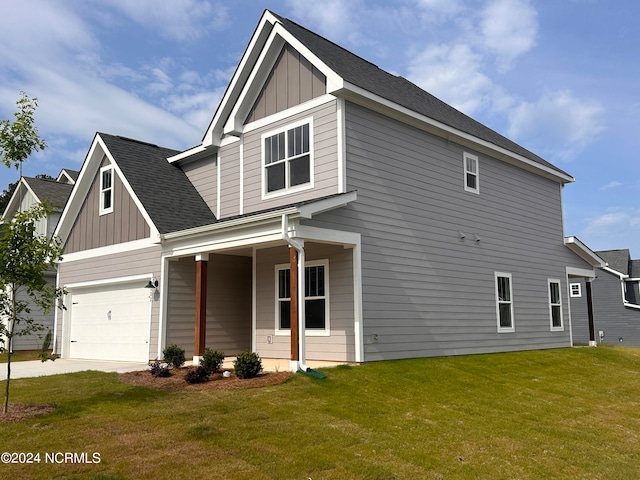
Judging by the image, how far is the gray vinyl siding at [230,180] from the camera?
1519 centimetres

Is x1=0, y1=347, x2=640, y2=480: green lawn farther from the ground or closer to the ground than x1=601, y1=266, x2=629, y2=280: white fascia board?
closer to the ground

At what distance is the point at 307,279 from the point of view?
42.7 ft

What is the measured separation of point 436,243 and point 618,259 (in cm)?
2638

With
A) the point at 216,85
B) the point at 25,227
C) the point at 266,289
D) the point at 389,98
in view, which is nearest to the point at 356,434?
the point at 25,227

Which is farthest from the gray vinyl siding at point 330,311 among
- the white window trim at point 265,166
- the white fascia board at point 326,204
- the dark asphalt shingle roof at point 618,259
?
the dark asphalt shingle roof at point 618,259

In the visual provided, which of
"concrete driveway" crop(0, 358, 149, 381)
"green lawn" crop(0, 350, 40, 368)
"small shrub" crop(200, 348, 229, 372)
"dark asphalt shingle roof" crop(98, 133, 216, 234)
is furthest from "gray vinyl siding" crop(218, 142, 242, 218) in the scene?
"green lawn" crop(0, 350, 40, 368)

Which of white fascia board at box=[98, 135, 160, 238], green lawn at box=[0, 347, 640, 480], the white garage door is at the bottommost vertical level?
green lawn at box=[0, 347, 640, 480]

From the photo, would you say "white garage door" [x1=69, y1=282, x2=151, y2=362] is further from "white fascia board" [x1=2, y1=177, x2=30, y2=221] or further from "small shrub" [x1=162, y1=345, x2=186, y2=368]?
"white fascia board" [x1=2, y1=177, x2=30, y2=221]

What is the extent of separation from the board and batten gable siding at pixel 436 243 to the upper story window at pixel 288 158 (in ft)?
3.93

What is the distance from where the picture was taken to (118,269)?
15.9m


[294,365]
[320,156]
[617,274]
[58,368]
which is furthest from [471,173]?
[617,274]

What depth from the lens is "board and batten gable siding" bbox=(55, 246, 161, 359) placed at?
14.4 m

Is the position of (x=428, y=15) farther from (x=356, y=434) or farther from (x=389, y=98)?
(x=356, y=434)

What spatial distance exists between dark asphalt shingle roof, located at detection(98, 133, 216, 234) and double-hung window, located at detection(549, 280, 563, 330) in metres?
11.3
